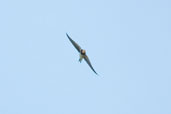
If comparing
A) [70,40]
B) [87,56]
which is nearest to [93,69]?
[87,56]

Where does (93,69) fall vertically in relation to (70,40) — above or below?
below

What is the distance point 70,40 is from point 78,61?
2606 millimetres

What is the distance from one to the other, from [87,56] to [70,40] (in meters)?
2.66

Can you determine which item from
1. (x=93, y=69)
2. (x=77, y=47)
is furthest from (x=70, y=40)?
(x=93, y=69)

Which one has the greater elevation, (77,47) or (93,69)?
(77,47)

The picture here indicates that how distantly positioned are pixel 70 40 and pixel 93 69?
13.9 feet

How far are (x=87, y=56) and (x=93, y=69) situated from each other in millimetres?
1644

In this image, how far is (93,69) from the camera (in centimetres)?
3722

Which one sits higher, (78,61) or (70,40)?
(70,40)

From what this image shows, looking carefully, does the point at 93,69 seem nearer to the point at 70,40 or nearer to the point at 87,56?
the point at 87,56

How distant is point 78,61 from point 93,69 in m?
2.03

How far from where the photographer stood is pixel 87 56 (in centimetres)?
3706

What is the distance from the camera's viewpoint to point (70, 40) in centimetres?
3709

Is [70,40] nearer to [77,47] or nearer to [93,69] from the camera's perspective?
[77,47]
